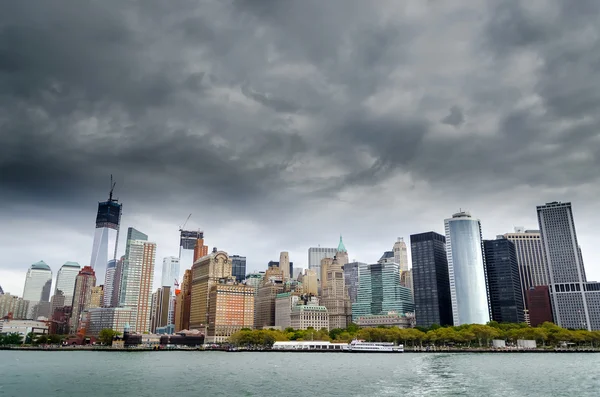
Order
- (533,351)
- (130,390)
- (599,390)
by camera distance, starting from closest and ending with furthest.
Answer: (599,390) < (130,390) < (533,351)

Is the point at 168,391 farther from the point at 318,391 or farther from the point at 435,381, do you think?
the point at 435,381

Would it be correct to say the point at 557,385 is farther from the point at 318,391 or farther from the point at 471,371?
the point at 318,391

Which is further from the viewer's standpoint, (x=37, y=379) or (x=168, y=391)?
(x=37, y=379)

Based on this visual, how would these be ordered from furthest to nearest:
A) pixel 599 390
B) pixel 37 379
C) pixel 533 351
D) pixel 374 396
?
pixel 533 351
pixel 37 379
pixel 599 390
pixel 374 396

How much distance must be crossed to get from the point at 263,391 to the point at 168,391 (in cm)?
1393

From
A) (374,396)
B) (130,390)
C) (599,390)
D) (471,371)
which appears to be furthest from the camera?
(471,371)

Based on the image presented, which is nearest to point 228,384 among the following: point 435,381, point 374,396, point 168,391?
point 168,391

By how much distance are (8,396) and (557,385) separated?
79.7 m

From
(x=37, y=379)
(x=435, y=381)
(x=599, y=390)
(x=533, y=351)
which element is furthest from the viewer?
(x=533, y=351)

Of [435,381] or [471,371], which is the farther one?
[471,371]

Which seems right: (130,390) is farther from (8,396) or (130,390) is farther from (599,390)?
(599,390)

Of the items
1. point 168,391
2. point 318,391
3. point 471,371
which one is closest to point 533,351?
point 471,371

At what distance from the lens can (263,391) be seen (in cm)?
7131

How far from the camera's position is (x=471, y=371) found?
9775cm
